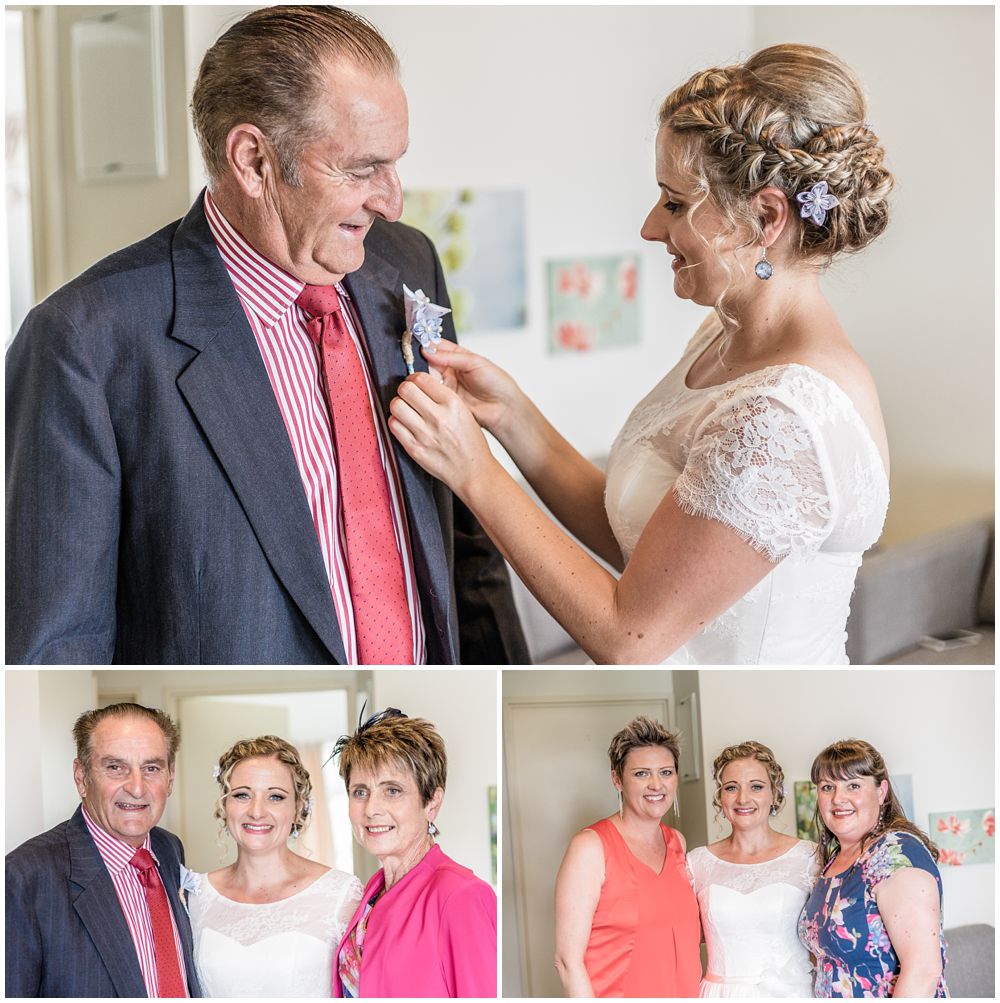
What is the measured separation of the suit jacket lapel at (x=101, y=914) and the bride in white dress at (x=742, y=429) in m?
0.63

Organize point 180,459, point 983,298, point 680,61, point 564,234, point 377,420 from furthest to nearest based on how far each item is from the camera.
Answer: point 564,234 < point 983,298 < point 680,61 < point 377,420 < point 180,459

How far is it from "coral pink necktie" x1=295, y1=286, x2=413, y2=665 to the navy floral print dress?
2.04 ft

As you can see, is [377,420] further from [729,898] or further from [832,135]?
[729,898]

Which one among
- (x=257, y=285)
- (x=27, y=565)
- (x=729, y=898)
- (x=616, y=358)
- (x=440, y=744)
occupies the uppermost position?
(x=616, y=358)

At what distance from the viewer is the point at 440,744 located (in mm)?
1302

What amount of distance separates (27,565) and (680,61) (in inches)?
43.3

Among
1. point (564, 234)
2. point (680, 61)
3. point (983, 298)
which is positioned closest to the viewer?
point (680, 61)

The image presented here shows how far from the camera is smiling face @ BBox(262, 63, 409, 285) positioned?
43.4 inches

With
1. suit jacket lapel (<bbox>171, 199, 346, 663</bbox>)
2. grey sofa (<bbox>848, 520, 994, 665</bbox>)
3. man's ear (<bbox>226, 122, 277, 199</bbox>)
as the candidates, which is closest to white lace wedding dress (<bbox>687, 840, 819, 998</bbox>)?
grey sofa (<bbox>848, 520, 994, 665</bbox>)

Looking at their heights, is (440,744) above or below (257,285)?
below

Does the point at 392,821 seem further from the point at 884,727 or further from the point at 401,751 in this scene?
the point at 884,727

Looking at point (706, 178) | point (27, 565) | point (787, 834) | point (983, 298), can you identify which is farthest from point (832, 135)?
point (27, 565)

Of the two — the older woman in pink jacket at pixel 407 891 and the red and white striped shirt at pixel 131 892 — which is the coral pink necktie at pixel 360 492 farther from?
the red and white striped shirt at pixel 131 892

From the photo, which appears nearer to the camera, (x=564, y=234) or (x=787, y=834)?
(x=787, y=834)
